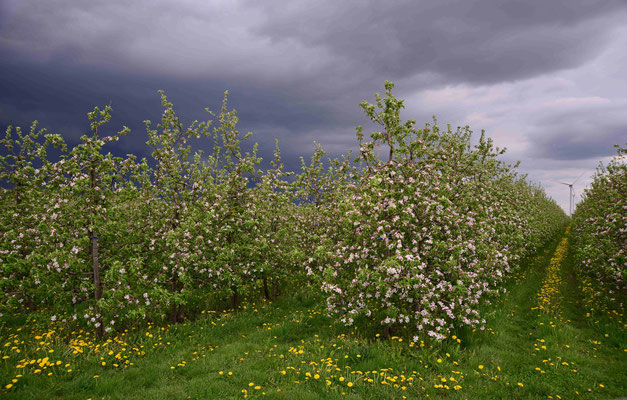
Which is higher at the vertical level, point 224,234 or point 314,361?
point 224,234

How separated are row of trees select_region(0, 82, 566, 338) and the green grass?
38.5 inches

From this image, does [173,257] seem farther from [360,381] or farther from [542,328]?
[542,328]

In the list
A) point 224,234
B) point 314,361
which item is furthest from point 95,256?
point 314,361

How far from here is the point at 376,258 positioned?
11.1 m

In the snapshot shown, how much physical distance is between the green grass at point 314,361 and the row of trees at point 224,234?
977mm

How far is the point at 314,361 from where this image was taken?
966 centimetres

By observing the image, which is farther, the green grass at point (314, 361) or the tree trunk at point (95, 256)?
the tree trunk at point (95, 256)

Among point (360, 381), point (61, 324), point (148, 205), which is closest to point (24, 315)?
point (61, 324)

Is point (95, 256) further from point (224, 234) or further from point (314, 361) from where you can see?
point (314, 361)

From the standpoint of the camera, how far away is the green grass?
8.34 metres

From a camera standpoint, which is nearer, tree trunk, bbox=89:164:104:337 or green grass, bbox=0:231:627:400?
green grass, bbox=0:231:627:400

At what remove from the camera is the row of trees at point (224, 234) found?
10695mm

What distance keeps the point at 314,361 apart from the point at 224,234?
7.59 m

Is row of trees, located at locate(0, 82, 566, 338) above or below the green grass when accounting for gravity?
above
